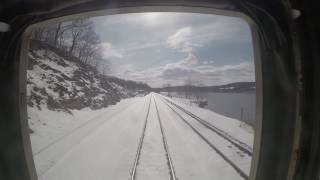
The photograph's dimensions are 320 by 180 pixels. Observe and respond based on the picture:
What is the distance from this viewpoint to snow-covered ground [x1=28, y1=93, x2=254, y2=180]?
17.4ft

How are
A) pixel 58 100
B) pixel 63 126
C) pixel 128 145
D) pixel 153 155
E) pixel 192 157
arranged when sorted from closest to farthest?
pixel 153 155
pixel 192 157
pixel 128 145
pixel 63 126
pixel 58 100

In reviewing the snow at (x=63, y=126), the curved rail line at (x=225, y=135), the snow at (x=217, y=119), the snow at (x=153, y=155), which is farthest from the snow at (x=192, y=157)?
the snow at (x=63, y=126)

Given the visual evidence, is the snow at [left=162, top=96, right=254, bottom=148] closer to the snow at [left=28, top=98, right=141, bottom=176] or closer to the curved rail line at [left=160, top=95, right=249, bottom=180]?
the curved rail line at [left=160, top=95, right=249, bottom=180]

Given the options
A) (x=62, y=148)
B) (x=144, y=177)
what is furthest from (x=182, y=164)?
(x=62, y=148)

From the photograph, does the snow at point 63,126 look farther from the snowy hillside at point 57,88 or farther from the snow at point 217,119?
the snow at point 217,119

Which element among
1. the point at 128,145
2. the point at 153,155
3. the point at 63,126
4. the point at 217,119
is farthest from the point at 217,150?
the point at 63,126

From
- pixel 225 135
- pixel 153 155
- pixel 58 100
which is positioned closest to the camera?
pixel 153 155

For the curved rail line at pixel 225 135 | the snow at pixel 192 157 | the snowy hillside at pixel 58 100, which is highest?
the snowy hillside at pixel 58 100

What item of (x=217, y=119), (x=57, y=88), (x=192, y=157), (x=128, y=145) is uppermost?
(x=57, y=88)

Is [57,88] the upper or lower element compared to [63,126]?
upper

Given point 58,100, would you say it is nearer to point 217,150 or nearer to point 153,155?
point 153,155

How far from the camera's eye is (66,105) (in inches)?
353

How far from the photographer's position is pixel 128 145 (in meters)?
7.43

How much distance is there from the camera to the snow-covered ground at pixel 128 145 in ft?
17.4
